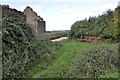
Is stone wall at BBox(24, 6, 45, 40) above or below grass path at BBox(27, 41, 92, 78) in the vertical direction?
above

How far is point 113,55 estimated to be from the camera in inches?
458

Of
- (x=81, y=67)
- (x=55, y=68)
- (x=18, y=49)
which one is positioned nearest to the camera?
(x=81, y=67)

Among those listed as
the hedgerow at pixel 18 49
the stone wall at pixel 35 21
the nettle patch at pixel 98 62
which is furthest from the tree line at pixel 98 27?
the hedgerow at pixel 18 49

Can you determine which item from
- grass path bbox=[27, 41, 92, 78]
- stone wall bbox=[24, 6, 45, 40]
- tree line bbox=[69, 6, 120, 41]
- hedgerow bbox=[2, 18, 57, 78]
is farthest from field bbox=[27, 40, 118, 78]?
tree line bbox=[69, 6, 120, 41]

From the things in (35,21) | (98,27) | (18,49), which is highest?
(35,21)

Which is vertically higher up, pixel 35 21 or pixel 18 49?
pixel 35 21

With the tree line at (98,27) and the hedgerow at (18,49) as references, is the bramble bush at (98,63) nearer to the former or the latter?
the hedgerow at (18,49)

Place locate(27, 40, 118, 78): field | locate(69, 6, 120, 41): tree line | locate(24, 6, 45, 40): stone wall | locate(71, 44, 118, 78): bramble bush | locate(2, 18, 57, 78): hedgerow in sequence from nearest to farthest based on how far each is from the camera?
1. locate(2, 18, 57, 78): hedgerow
2. locate(27, 40, 118, 78): field
3. locate(71, 44, 118, 78): bramble bush
4. locate(24, 6, 45, 40): stone wall
5. locate(69, 6, 120, 41): tree line

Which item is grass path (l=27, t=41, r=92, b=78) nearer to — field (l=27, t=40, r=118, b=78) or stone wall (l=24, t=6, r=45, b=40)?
field (l=27, t=40, r=118, b=78)

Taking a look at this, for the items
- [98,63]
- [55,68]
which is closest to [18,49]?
[55,68]

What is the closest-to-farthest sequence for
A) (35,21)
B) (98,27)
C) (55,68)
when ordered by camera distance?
1. (55,68)
2. (35,21)
3. (98,27)

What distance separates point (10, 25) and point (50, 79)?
2.90 meters

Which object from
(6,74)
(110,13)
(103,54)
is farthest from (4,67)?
(110,13)

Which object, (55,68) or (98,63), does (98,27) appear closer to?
(98,63)
